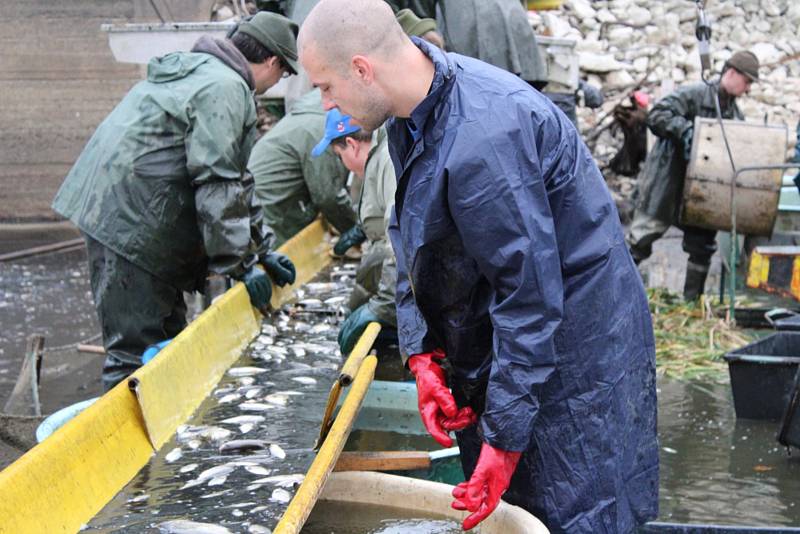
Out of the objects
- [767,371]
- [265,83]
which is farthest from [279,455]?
[767,371]

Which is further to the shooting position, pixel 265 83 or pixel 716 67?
pixel 716 67

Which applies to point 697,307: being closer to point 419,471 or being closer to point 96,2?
point 419,471

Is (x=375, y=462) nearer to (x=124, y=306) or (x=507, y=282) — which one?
(x=507, y=282)

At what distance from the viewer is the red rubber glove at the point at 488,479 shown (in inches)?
106

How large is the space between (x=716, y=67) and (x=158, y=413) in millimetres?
14880

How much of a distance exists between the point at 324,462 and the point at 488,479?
0.73 meters

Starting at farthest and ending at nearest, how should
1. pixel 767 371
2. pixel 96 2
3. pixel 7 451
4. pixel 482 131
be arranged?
pixel 96 2 < pixel 767 371 < pixel 7 451 < pixel 482 131

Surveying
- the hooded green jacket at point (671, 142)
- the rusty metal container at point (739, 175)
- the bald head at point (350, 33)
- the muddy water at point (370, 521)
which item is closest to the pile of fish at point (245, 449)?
the muddy water at point (370, 521)

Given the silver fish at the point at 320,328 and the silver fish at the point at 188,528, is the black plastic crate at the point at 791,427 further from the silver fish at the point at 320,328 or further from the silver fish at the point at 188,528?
the silver fish at the point at 188,528

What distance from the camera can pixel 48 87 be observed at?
13.9m

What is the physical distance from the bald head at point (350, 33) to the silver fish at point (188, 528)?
1443 millimetres

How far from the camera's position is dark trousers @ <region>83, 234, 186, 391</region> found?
5273 mm

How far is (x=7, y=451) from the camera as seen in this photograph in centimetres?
512

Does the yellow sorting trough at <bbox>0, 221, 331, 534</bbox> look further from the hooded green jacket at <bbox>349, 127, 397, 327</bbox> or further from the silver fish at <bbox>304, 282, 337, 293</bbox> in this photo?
the silver fish at <bbox>304, 282, 337, 293</bbox>
